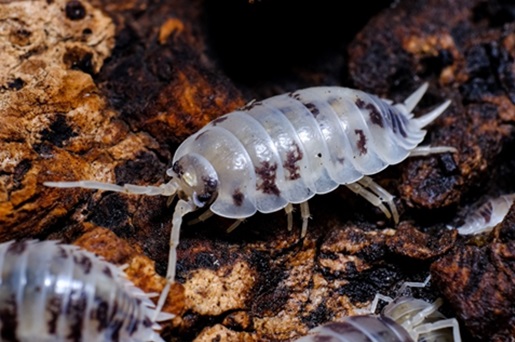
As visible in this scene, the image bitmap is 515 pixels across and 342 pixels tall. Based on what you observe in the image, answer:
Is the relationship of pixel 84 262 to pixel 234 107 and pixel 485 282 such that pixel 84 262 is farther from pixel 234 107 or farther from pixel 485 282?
pixel 485 282

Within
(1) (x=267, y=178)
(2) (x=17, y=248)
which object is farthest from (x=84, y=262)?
(1) (x=267, y=178)

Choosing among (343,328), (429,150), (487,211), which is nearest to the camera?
(343,328)

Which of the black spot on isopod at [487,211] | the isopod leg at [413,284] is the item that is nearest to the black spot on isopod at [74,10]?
the isopod leg at [413,284]

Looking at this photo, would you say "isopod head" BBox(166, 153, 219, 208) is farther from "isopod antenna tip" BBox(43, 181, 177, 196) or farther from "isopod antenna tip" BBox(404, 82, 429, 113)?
"isopod antenna tip" BBox(404, 82, 429, 113)

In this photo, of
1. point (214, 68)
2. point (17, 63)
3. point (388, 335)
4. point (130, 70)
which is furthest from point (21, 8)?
point (388, 335)

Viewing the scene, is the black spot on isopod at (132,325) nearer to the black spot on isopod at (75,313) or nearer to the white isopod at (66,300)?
the white isopod at (66,300)

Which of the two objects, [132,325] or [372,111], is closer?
[132,325]

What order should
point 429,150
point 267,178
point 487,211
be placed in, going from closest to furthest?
point 267,178, point 487,211, point 429,150

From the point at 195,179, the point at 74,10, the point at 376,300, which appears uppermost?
the point at 74,10
